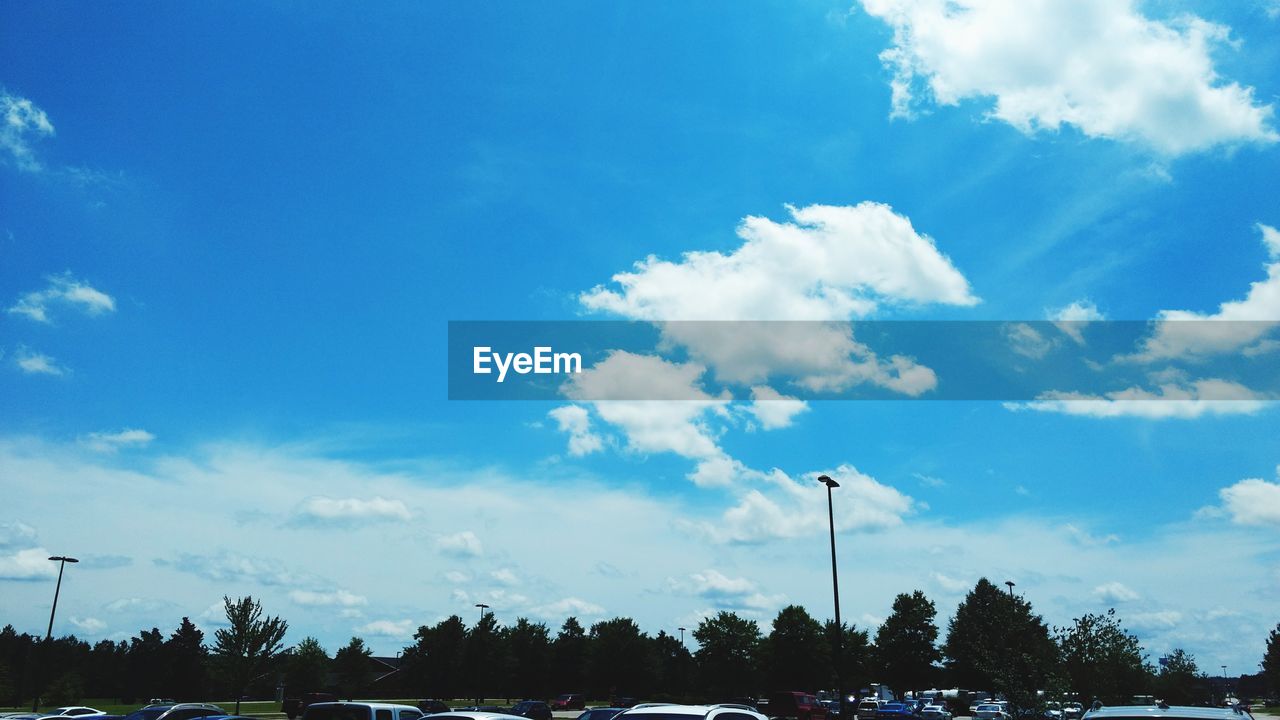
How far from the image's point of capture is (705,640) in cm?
8544

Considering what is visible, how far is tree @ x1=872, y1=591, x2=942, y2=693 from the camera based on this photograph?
92.4 meters

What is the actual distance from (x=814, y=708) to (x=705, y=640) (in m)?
36.3

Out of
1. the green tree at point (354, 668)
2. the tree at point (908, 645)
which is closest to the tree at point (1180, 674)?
the tree at point (908, 645)

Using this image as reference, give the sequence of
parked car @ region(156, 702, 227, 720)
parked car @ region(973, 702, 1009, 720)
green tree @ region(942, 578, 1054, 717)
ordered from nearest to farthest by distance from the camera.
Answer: parked car @ region(156, 702, 227, 720) → green tree @ region(942, 578, 1054, 717) → parked car @ region(973, 702, 1009, 720)

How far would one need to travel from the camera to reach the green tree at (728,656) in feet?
275

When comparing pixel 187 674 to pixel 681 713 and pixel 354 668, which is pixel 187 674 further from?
pixel 681 713

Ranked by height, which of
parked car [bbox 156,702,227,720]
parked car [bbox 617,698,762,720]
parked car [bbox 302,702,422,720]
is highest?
parked car [bbox 617,698,762,720]

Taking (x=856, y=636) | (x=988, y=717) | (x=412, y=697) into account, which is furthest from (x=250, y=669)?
(x=856, y=636)

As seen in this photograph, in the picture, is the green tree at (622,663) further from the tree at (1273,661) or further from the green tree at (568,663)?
the tree at (1273,661)

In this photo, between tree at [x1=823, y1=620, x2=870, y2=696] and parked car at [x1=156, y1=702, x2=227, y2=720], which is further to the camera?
tree at [x1=823, y1=620, x2=870, y2=696]

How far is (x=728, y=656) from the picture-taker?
84.5 meters

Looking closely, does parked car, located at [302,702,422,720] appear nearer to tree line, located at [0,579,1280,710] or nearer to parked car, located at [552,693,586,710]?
tree line, located at [0,579,1280,710]

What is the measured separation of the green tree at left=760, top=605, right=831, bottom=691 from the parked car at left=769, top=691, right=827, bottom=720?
1309 inches

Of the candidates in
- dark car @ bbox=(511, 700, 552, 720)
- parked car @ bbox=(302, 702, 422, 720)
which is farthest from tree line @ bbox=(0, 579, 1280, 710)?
parked car @ bbox=(302, 702, 422, 720)
